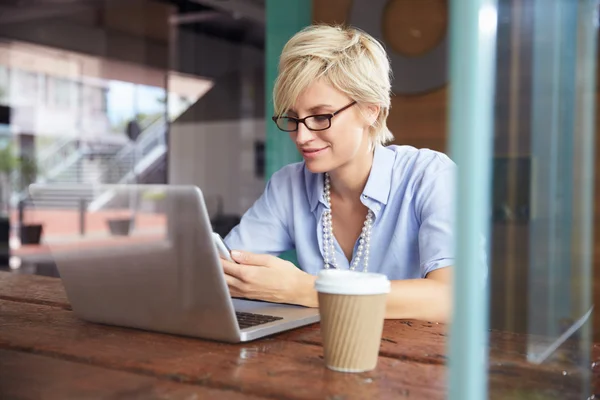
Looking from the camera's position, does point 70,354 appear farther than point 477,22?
Yes

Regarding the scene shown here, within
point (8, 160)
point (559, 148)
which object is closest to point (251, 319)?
point (559, 148)

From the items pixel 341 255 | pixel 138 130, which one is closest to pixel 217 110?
pixel 138 130

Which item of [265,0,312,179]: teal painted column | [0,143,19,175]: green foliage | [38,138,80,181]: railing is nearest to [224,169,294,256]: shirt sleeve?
[265,0,312,179]: teal painted column

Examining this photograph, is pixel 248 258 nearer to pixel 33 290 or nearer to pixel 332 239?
pixel 332 239

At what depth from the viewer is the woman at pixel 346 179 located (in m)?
1.49

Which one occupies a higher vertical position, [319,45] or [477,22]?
[319,45]

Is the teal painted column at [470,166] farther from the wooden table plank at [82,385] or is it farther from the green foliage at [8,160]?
the green foliage at [8,160]

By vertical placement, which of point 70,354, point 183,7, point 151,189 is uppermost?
point 183,7

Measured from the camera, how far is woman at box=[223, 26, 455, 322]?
149 centimetres

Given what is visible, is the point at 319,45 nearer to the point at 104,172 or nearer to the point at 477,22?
the point at 477,22

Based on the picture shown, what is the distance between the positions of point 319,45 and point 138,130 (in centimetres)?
540

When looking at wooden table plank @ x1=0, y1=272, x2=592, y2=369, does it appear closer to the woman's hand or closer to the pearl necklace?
the woman's hand

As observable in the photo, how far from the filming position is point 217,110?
6.63m

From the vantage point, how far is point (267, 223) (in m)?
1.74
